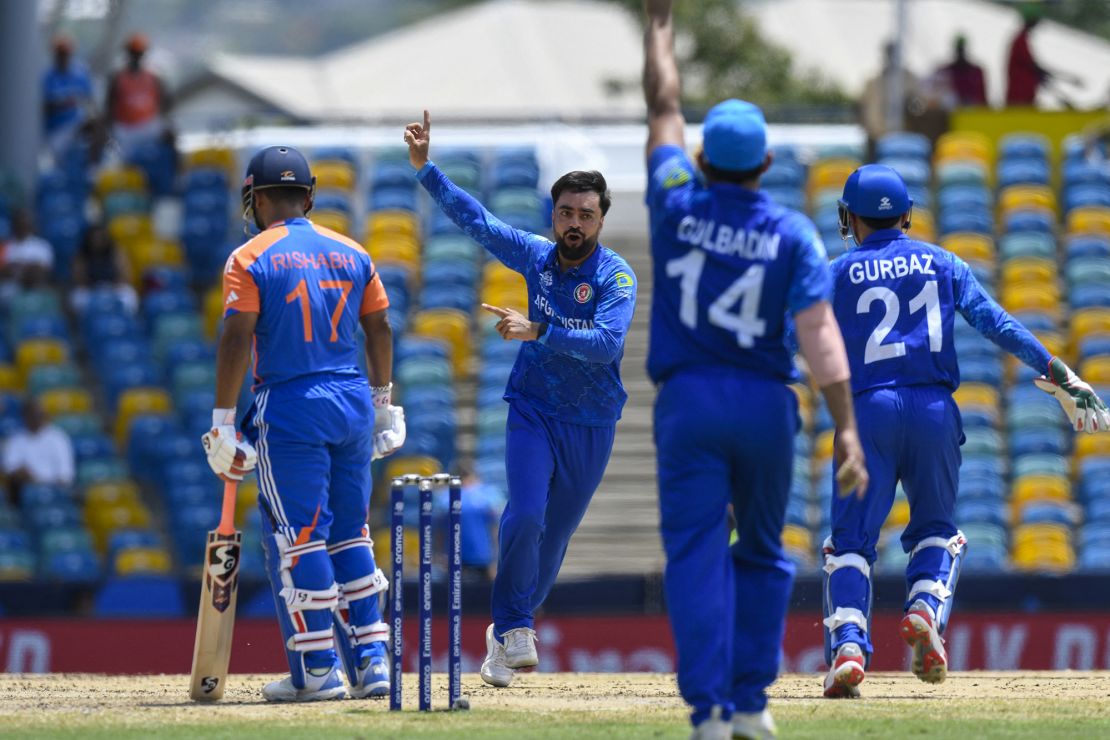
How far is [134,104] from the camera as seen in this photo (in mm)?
22719

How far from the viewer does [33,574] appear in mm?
17656

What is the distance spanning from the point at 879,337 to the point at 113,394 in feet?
40.8

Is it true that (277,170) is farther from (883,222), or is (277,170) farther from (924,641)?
(924,641)

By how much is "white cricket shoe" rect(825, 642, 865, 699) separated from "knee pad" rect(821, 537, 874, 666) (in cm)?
5

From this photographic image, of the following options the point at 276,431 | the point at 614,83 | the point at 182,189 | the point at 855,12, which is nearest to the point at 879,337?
the point at 276,431

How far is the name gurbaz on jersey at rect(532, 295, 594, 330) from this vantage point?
925 centimetres

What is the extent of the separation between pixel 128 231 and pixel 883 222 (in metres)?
13.8

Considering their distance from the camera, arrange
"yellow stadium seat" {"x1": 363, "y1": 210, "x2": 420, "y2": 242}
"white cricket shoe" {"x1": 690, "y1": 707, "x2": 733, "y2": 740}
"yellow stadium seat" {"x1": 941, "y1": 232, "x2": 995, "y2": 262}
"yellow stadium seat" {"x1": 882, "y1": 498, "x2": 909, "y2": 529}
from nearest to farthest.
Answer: "white cricket shoe" {"x1": 690, "y1": 707, "x2": 733, "y2": 740} < "yellow stadium seat" {"x1": 882, "y1": 498, "x2": 909, "y2": 529} < "yellow stadium seat" {"x1": 941, "y1": 232, "x2": 995, "y2": 262} < "yellow stadium seat" {"x1": 363, "y1": 210, "x2": 420, "y2": 242}

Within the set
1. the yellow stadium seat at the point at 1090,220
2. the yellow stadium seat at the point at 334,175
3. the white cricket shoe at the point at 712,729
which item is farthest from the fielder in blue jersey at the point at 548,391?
the yellow stadium seat at the point at 334,175

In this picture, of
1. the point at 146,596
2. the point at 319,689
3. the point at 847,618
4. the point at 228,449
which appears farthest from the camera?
the point at 146,596

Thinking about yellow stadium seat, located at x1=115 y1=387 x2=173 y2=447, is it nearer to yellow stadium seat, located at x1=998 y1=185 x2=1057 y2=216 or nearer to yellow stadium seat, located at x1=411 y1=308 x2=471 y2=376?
yellow stadium seat, located at x1=411 y1=308 x2=471 y2=376

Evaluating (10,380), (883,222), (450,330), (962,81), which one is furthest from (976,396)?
(883,222)

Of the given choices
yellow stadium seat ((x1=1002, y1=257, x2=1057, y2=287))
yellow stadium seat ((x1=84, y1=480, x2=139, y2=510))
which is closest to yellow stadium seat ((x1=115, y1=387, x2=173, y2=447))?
yellow stadium seat ((x1=84, y1=480, x2=139, y2=510))

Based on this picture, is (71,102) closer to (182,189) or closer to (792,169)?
(182,189)
